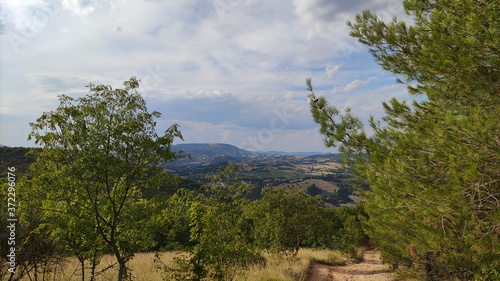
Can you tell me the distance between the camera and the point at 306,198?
15.9 metres

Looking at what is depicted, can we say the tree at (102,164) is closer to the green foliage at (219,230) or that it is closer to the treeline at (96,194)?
the treeline at (96,194)

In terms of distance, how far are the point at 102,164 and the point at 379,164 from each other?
5271mm

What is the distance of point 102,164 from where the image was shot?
15.8ft

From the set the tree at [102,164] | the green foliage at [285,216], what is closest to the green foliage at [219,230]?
the tree at [102,164]

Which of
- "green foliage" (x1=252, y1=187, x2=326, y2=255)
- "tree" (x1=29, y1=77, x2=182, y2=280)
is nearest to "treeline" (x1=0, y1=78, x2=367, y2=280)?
"tree" (x1=29, y1=77, x2=182, y2=280)

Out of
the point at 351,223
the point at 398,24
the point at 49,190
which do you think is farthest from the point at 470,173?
the point at 351,223

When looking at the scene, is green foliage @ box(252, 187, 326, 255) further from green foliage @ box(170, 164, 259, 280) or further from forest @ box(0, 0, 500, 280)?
forest @ box(0, 0, 500, 280)

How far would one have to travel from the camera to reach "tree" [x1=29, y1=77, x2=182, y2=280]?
4700 mm

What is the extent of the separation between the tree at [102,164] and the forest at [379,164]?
2 cm

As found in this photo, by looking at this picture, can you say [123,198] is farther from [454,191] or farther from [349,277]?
[349,277]

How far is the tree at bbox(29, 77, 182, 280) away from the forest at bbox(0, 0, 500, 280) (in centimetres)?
2

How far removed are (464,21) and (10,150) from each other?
66437mm

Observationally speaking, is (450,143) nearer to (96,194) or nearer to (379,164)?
(379,164)

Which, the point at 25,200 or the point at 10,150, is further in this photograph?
the point at 10,150
